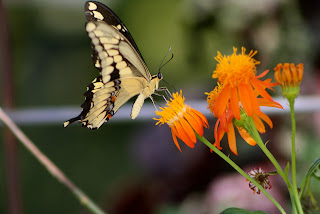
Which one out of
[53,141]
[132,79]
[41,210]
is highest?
[53,141]

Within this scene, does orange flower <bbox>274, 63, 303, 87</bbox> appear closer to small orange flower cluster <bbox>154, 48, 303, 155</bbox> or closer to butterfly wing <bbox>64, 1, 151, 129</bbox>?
small orange flower cluster <bbox>154, 48, 303, 155</bbox>

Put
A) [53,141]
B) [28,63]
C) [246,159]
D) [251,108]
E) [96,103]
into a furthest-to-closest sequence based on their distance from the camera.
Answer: [28,63]
[53,141]
[246,159]
[96,103]
[251,108]

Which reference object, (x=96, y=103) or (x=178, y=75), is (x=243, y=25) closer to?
(x=178, y=75)

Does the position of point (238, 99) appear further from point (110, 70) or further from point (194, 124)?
point (110, 70)

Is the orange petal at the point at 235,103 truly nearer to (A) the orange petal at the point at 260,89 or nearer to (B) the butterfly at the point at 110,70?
(A) the orange petal at the point at 260,89

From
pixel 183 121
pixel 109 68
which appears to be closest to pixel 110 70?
pixel 109 68

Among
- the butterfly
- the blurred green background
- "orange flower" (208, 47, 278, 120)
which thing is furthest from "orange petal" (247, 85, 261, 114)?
the blurred green background

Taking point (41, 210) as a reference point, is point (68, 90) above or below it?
above

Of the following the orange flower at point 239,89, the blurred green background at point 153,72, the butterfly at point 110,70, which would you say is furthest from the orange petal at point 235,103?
the blurred green background at point 153,72

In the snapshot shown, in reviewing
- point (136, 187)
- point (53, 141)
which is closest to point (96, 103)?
point (136, 187)
